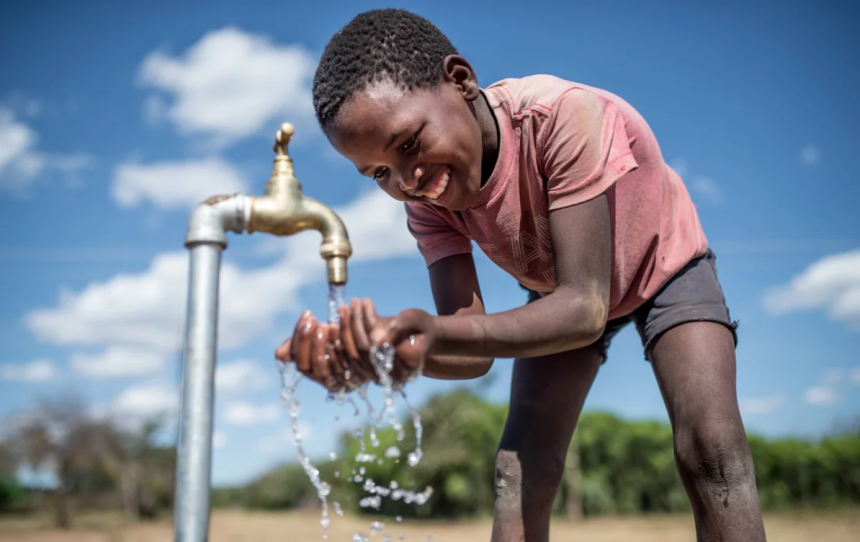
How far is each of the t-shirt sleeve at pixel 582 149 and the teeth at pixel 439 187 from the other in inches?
11.1

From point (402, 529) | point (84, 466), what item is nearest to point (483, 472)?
point (402, 529)

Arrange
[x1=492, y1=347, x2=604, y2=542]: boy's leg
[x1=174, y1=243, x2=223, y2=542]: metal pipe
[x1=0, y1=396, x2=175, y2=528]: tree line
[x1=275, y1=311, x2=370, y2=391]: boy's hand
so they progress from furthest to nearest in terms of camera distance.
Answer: [x1=0, y1=396, x2=175, y2=528]: tree line
[x1=492, y1=347, x2=604, y2=542]: boy's leg
[x1=174, y1=243, x2=223, y2=542]: metal pipe
[x1=275, y1=311, x2=370, y2=391]: boy's hand

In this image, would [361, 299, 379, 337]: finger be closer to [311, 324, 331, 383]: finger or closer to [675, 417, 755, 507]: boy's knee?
[311, 324, 331, 383]: finger

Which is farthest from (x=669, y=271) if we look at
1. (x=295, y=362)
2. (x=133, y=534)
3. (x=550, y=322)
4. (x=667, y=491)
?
(x=667, y=491)

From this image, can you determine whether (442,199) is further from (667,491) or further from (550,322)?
(667,491)

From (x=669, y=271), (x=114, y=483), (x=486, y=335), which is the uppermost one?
(x=669, y=271)

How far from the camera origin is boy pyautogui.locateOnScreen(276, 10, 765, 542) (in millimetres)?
1552

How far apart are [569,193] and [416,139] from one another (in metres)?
0.42

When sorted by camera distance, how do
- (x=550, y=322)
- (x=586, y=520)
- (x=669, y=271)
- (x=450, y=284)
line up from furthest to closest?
(x=586, y=520) < (x=450, y=284) < (x=669, y=271) < (x=550, y=322)

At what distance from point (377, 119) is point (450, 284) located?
2.66ft

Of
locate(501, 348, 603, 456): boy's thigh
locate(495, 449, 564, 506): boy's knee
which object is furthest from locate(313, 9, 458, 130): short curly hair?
locate(495, 449, 564, 506): boy's knee

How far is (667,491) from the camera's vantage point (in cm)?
1830

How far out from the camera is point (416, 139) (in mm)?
1805

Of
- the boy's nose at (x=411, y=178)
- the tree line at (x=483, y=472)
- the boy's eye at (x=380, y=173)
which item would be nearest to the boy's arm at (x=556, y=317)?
the boy's nose at (x=411, y=178)
